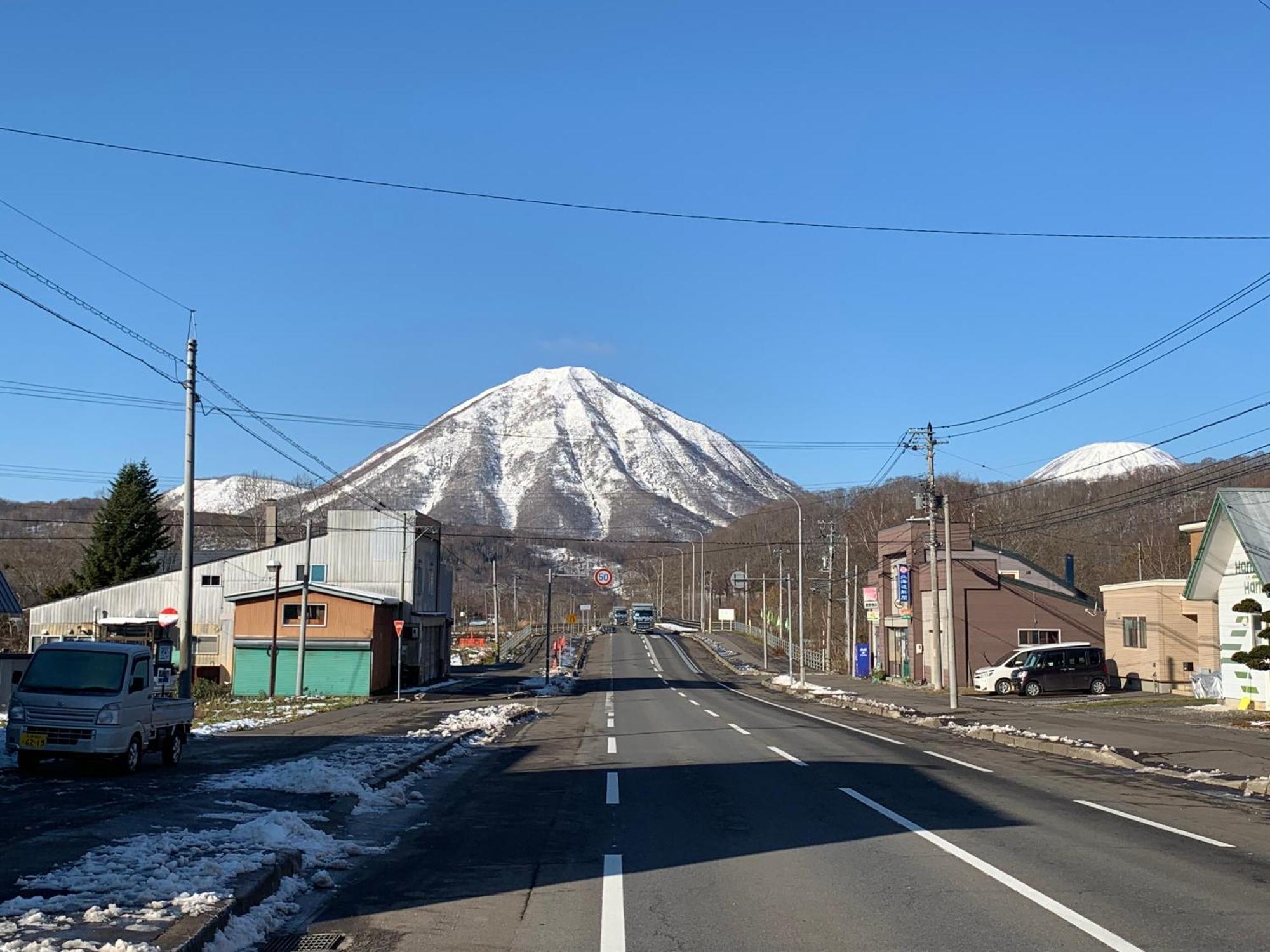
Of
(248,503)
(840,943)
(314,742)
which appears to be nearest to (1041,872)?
(840,943)

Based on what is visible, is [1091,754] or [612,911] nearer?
[612,911]

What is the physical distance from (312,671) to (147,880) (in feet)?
135

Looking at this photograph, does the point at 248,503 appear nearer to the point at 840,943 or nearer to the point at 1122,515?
the point at 1122,515

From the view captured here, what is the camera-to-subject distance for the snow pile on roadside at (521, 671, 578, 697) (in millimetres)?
46247

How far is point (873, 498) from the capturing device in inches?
3718

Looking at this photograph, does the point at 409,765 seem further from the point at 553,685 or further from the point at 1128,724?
the point at 553,685

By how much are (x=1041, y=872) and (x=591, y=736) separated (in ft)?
53.1

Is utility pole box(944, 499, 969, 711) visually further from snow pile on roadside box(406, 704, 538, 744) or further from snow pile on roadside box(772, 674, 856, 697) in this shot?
snow pile on roadside box(406, 704, 538, 744)

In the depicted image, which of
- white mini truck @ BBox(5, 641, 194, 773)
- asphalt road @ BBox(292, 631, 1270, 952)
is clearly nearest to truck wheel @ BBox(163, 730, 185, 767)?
white mini truck @ BBox(5, 641, 194, 773)

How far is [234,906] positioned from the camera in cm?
676

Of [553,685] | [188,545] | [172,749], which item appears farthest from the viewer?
[553,685]

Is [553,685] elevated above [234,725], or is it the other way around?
[234,725]

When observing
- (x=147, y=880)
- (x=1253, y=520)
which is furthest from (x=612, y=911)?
(x=1253, y=520)

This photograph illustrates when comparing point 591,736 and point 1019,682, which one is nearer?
point 591,736
